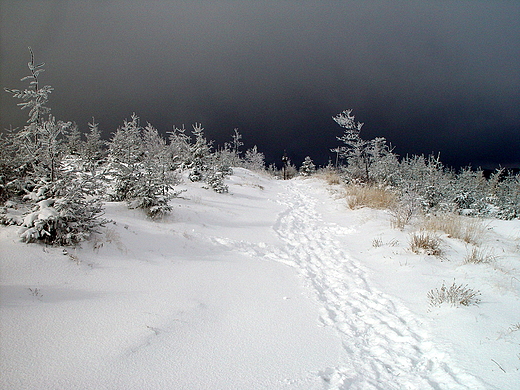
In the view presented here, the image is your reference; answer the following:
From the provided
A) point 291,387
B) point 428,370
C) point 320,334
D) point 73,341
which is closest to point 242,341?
point 291,387

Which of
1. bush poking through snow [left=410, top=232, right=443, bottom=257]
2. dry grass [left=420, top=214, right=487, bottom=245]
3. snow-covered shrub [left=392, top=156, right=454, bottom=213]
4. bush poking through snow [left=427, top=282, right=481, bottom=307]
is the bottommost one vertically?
bush poking through snow [left=427, top=282, right=481, bottom=307]

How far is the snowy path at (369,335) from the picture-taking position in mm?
2314

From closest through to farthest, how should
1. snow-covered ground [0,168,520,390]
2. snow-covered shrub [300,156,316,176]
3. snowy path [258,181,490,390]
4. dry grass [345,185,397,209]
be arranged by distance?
snow-covered ground [0,168,520,390]
snowy path [258,181,490,390]
dry grass [345,185,397,209]
snow-covered shrub [300,156,316,176]

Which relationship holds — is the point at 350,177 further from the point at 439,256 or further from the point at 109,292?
the point at 109,292

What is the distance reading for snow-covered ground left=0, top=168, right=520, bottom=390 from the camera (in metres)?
2.16

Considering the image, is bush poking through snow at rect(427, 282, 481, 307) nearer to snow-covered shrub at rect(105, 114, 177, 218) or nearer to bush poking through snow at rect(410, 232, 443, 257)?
bush poking through snow at rect(410, 232, 443, 257)

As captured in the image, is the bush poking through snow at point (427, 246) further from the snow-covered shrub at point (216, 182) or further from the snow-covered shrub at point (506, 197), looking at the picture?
the snow-covered shrub at point (506, 197)

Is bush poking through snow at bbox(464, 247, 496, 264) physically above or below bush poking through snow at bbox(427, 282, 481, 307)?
above

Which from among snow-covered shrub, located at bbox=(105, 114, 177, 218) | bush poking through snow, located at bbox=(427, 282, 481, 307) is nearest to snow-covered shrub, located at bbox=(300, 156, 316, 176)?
snow-covered shrub, located at bbox=(105, 114, 177, 218)

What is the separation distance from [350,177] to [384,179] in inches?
101

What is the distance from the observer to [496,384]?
7.14ft

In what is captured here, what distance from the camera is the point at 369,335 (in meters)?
3.05

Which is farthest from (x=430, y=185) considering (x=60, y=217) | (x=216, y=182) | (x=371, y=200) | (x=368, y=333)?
(x=60, y=217)

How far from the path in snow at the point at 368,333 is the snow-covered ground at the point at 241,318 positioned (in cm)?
2
